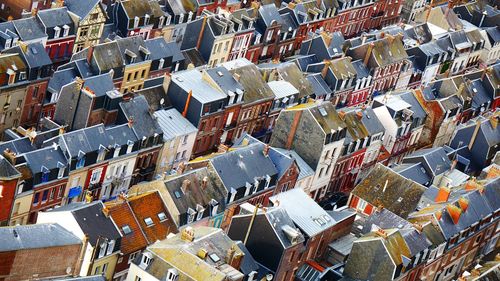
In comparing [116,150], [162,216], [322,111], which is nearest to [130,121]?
[116,150]

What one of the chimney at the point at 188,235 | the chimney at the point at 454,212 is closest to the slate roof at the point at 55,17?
the chimney at the point at 188,235

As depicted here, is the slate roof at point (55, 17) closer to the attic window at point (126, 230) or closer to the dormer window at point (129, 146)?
the dormer window at point (129, 146)

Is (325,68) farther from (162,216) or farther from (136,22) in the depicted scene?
(162,216)

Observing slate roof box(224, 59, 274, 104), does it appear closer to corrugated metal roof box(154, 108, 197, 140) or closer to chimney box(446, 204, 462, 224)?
corrugated metal roof box(154, 108, 197, 140)

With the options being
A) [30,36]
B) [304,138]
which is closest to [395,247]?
[304,138]

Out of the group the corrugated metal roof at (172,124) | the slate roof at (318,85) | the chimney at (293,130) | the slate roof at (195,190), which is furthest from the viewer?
the slate roof at (318,85)

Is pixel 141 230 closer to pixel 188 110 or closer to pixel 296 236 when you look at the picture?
pixel 296 236

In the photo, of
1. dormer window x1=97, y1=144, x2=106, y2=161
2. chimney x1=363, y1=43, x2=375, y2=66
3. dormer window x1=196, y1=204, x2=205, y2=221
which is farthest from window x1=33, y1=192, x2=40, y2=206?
Answer: chimney x1=363, y1=43, x2=375, y2=66
